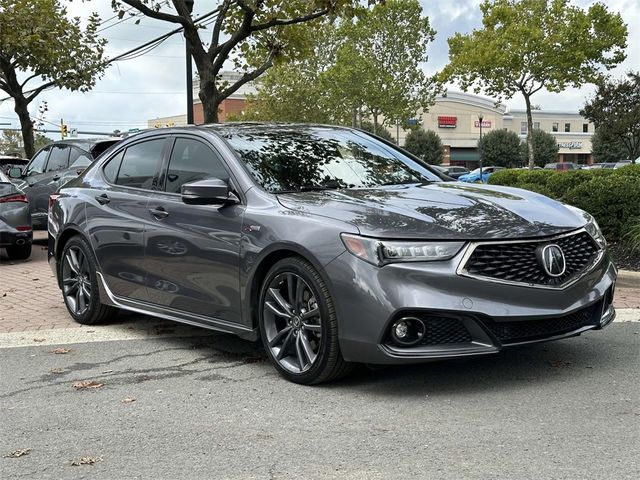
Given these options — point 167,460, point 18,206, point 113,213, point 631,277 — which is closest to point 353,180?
point 113,213

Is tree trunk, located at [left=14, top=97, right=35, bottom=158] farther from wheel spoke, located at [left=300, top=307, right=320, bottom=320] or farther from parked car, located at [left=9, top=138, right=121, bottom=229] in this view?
wheel spoke, located at [left=300, top=307, right=320, bottom=320]

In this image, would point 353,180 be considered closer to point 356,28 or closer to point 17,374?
point 17,374

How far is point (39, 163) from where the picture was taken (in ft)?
44.1

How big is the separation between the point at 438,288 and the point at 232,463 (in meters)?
1.43

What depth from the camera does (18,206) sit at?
35.7 ft

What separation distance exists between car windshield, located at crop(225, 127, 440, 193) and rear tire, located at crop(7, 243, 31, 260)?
703cm

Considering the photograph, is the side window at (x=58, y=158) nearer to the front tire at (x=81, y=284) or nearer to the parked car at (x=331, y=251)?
the front tire at (x=81, y=284)

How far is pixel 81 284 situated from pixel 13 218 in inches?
191

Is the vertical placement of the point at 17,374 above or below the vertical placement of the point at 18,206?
below

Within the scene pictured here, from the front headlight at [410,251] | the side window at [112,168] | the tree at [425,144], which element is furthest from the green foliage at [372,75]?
the front headlight at [410,251]

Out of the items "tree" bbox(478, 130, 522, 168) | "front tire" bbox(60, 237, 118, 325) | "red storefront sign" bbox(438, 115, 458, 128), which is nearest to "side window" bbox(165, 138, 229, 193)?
"front tire" bbox(60, 237, 118, 325)

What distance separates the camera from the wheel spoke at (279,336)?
4605 millimetres

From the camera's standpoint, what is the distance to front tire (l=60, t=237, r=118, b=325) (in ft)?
20.9

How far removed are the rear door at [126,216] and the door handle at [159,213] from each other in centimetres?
6
